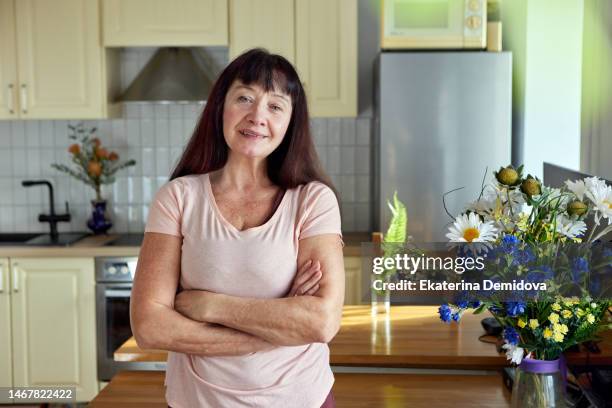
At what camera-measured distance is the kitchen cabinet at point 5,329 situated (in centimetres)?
399

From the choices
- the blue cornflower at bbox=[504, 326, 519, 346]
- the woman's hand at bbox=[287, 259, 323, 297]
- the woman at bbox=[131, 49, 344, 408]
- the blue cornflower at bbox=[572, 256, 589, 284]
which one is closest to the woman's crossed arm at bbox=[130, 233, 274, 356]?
the woman at bbox=[131, 49, 344, 408]

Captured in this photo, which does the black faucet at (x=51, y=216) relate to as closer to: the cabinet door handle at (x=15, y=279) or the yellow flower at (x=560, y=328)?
the cabinet door handle at (x=15, y=279)

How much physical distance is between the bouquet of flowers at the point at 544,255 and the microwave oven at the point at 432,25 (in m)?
2.44

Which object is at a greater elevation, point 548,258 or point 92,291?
point 548,258

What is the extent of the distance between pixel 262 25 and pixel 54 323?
1782mm

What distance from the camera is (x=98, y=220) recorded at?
441 cm

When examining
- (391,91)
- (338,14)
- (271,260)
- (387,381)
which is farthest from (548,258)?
(338,14)

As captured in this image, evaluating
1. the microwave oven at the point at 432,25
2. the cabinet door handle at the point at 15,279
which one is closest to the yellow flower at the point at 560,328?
the microwave oven at the point at 432,25

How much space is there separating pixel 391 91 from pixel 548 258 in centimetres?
246

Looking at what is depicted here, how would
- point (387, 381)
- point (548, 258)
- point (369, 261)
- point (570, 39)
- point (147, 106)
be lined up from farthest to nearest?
point (147, 106), point (570, 39), point (387, 381), point (369, 261), point (548, 258)

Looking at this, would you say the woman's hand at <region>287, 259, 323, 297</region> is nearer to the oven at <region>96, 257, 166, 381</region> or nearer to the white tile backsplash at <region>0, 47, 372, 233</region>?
the oven at <region>96, 257, 166, 381</region>

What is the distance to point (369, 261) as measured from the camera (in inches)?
79.9

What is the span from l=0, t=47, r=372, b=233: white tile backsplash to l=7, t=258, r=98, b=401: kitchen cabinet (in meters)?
0.61

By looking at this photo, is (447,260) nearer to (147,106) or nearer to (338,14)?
(338,14)
